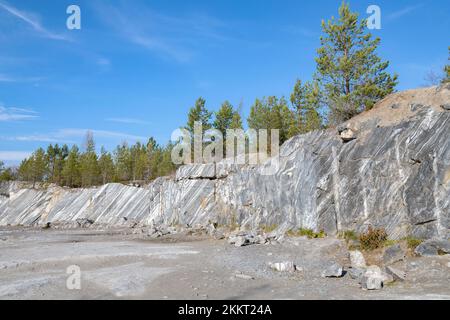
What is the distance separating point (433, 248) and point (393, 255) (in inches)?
68.7

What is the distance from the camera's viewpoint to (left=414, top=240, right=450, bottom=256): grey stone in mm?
16531

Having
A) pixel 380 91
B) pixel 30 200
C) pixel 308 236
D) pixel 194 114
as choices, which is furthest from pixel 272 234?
pixel 30 200

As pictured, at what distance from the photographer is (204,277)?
1577 cm

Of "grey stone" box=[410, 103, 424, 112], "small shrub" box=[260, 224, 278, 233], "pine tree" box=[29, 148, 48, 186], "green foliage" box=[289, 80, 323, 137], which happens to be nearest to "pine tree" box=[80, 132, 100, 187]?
"pine tree" box=[29, 148, 48, 186]

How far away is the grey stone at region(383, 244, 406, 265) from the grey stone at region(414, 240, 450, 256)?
68 centimetres

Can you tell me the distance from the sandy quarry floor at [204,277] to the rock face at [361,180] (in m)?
3.22

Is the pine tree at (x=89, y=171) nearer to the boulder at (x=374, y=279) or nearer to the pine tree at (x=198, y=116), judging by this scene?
the pine tree at (x=198, y=116)

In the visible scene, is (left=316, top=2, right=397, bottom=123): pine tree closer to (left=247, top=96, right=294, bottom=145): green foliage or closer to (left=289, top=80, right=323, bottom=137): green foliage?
(left=289, top=80, right=323, bottom=137): green foliage

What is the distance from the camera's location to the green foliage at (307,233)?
24438 mm

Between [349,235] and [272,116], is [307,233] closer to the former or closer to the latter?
[349,235]

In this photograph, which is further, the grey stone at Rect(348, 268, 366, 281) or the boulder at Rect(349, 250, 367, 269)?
the boulder at Rect(349, 250, 367, 269)

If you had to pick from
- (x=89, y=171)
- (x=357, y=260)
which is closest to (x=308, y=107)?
(x=357, y=260)
